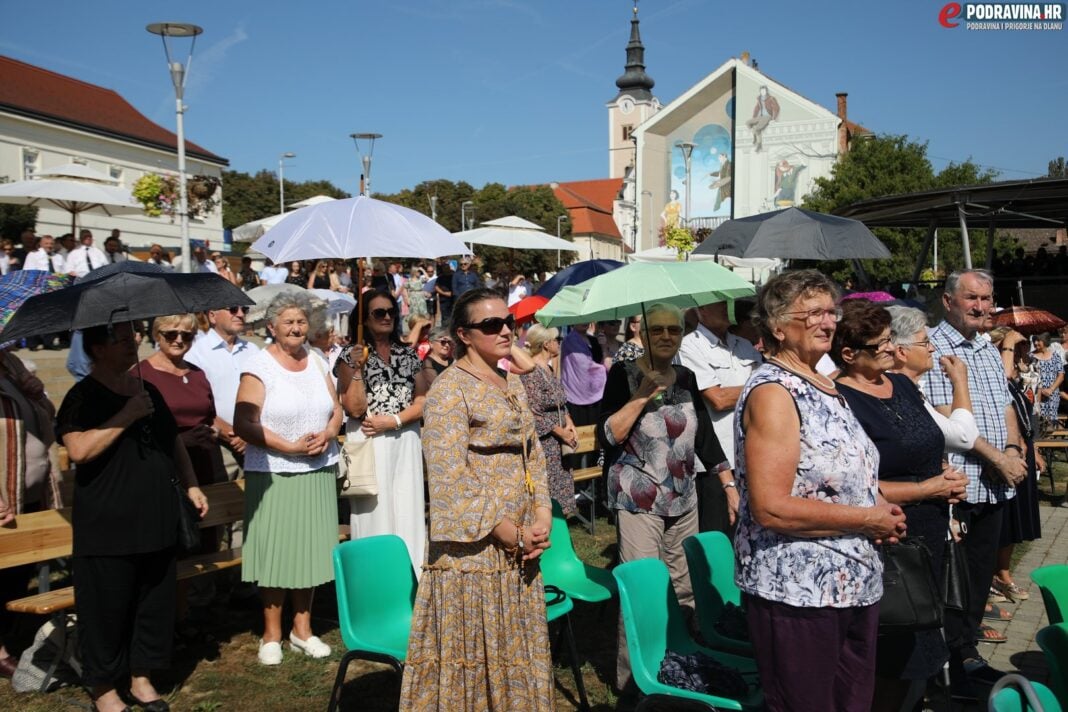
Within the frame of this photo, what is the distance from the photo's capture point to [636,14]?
322 feet

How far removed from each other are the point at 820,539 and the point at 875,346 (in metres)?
1.19

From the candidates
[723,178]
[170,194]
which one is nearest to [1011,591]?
[170,194]

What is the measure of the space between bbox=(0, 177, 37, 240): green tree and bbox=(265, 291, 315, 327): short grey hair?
2716 centimetres

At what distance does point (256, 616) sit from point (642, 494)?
312 centimetres

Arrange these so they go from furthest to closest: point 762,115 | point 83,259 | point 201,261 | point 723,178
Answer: point 723,178
point 762,115
point 201,261
point 83,259

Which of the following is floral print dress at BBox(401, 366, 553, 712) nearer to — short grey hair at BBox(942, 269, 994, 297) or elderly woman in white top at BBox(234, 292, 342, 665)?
elderly woman in white top at BBox(234, 292, 342, 665)

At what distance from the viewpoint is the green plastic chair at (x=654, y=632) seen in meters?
3.29

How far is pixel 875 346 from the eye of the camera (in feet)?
11.7

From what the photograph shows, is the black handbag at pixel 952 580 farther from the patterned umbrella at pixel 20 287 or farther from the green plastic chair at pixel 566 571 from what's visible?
the patterned umbrella at pixel 20 287

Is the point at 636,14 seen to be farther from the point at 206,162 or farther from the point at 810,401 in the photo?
the point at 810,401

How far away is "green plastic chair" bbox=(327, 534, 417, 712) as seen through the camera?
12.2 ft

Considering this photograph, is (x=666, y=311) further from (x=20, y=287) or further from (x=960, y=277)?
(x=20, y=287)

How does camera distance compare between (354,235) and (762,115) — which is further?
(762,115)

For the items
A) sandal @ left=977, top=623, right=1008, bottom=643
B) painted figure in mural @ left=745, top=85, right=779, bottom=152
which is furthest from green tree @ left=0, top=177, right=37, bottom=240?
painted figure in mural @ left=745, top=85, right=779, bottom=152
